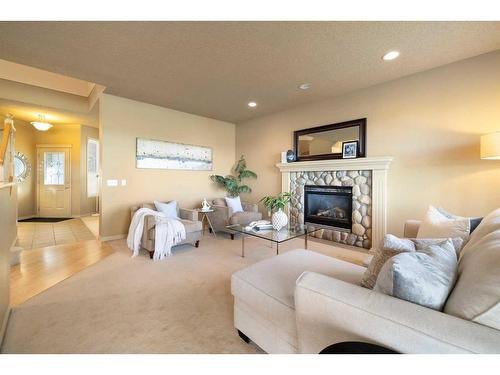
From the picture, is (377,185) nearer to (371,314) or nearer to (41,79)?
(371,314)

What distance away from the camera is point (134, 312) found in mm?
1780

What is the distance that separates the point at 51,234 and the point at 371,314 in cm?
566

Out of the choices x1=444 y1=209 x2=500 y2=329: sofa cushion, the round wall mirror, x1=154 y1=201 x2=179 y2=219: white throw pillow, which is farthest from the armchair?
the round wall mirror

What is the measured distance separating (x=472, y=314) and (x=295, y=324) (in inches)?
27.8

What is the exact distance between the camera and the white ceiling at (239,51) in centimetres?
207

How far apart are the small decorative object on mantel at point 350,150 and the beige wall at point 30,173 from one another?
8100mm

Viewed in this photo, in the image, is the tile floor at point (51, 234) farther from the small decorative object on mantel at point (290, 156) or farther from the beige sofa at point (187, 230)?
the small decorative object on mantel at point (290, 156)

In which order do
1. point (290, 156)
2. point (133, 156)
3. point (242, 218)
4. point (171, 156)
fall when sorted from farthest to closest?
point (171, 156), point (290, 156), point (133, 156), point (242, 218)

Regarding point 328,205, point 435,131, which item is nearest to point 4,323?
point 328,205

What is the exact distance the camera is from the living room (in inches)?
37.0

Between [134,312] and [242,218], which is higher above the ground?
[242,218]

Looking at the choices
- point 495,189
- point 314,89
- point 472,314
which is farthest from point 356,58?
point 472,314

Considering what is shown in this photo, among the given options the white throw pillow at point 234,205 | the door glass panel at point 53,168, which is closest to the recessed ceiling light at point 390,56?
the white throw pillow at point 234,205

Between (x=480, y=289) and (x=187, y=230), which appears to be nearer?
(x=480, y=289)
